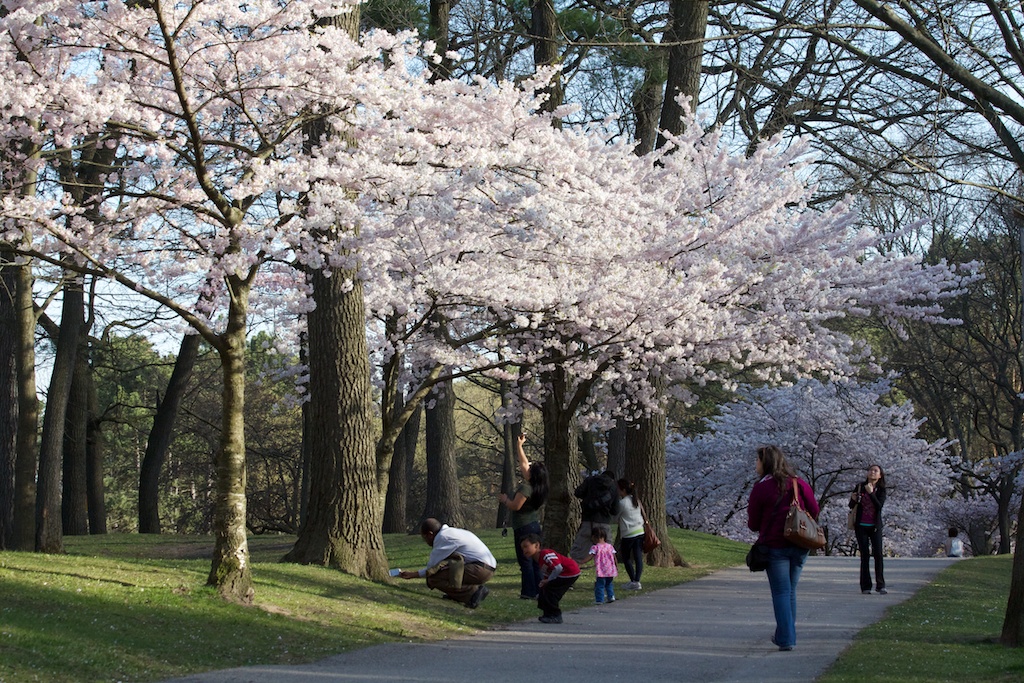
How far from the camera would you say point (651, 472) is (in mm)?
18453

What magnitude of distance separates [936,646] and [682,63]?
469 inches

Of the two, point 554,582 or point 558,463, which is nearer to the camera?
point 554,582

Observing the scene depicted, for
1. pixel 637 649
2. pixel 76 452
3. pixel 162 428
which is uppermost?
pixel 162 428

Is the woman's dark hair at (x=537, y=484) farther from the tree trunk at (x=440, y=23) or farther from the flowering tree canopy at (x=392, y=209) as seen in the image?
the tree trunk at (x=440, y=23)

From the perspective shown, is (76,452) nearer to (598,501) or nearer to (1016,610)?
(598,501)

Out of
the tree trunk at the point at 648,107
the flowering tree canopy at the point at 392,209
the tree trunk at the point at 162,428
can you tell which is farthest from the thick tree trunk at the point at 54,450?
the tree trunk at the point at 648,107

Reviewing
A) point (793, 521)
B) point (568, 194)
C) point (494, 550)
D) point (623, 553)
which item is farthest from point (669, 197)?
point (793, 521)

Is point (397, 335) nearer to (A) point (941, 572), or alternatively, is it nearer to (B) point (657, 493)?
(B) point (657, 493)

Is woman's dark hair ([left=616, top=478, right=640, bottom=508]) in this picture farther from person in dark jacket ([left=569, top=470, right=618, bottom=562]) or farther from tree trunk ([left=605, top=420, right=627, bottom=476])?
tree trunk ([left=605, top=420, right=627, bottom=476])

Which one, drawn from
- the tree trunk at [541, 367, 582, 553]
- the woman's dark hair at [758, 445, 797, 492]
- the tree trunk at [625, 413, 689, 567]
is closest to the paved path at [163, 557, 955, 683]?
the woman's dark hair at [758, 445, 797, 492]

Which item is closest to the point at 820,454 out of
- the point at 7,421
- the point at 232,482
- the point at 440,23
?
the point at 440,23

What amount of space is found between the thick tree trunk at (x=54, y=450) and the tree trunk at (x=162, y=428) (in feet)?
23.1

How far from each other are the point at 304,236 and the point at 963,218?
77.5 feet

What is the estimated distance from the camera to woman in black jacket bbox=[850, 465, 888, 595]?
539 inches
